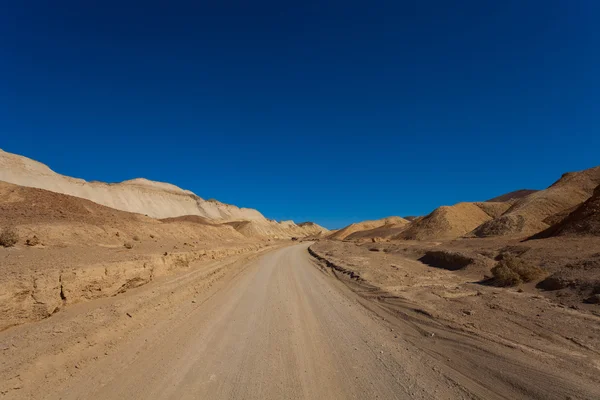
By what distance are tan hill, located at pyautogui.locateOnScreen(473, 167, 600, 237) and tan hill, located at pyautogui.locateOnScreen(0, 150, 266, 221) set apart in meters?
87.6

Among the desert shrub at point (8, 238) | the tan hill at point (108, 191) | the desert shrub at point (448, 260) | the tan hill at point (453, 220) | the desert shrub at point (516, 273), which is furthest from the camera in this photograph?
the tan hill at point (108, 191)

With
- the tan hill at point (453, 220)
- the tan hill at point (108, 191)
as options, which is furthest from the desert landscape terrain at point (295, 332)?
the tan hill at point (108, 191)

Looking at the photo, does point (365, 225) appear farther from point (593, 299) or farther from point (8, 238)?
point (8, 238)

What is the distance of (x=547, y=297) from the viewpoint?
34.6 feet

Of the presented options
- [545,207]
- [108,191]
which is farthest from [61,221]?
[108,191]

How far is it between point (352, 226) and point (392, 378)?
4556 inches

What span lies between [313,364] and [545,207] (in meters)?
53.6

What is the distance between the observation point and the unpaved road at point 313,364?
4621 millimetres

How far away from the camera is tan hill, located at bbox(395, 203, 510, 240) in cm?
Answer: 5686

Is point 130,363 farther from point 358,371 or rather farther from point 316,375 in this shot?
point 358,371

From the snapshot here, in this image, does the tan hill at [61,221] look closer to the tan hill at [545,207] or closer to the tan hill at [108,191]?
the tan hill at [545,207]

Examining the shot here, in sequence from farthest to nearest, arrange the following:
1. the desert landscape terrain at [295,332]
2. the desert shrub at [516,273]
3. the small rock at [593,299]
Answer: the desert shrub at [516,273]
the small rock at [593,299]
the desert landscape terrain at [295,332]

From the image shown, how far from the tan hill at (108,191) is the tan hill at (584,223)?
88047 mm

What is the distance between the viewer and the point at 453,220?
60.8m
